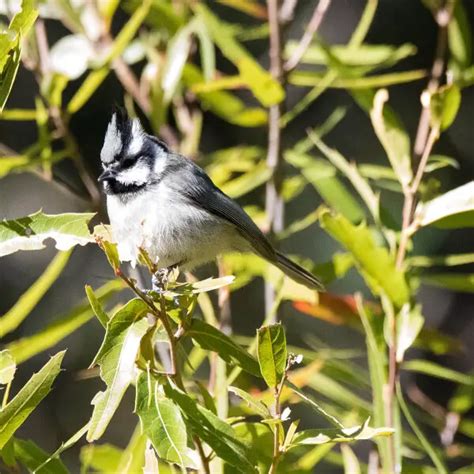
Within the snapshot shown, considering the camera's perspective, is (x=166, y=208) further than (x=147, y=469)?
Yes

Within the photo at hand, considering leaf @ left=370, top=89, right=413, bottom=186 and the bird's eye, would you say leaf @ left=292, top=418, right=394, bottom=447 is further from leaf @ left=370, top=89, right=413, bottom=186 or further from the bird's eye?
the bird's eye

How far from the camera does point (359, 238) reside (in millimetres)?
1593

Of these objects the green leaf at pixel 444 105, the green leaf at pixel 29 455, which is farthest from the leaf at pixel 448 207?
the green leaf at pixel 29 455

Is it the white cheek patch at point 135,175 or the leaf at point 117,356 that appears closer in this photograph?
the leaf at point 117,356

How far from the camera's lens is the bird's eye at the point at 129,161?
2170mm

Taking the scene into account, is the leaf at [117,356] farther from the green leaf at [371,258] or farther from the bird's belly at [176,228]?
the bird's belly at [176,228]

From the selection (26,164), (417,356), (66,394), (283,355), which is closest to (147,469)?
(283,355)

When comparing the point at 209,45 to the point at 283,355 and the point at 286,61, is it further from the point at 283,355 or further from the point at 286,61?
the point at 283,355

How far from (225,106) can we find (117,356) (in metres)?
1.23

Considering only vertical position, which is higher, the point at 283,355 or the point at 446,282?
the point at 446,282

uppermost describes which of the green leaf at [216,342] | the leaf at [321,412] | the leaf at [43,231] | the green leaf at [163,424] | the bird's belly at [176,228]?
the bird's belly at [176,228]

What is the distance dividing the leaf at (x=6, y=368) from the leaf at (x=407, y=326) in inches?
25.8

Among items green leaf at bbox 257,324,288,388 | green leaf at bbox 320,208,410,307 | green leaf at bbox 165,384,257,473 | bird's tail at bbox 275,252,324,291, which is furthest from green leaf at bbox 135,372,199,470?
bird's tail at bbox 275,252,324,291

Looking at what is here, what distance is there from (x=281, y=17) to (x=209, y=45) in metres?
0.20
